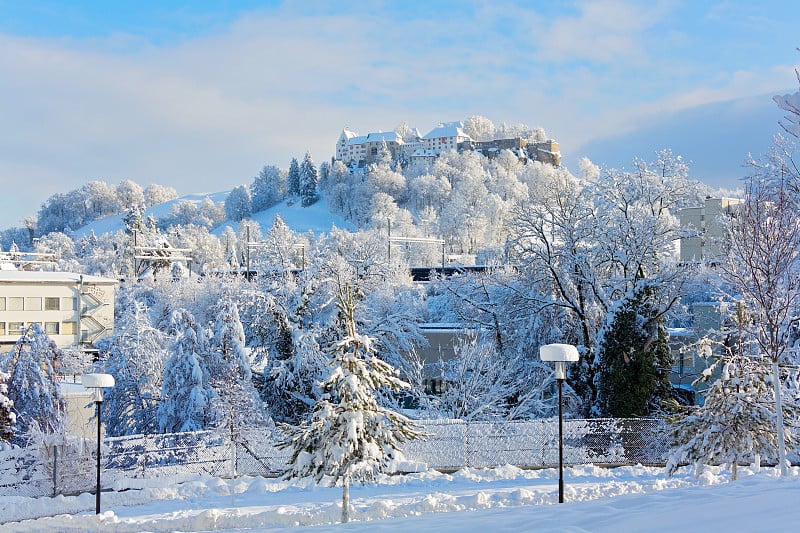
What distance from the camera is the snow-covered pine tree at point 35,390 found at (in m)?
20.9

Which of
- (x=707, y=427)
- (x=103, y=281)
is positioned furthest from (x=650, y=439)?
(x=103, y=281)

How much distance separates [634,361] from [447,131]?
15156cm

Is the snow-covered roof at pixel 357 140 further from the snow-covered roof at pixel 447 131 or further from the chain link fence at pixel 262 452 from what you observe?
the chain link fence at pixel 262 452

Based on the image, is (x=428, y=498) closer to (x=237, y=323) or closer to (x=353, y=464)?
(x=353, y=464)

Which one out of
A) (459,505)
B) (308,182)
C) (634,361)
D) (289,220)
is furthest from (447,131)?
(459,505)

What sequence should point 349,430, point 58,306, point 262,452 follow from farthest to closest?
point 58,306 → point 262,452 → point 349,430

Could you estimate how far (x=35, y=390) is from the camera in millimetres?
21344

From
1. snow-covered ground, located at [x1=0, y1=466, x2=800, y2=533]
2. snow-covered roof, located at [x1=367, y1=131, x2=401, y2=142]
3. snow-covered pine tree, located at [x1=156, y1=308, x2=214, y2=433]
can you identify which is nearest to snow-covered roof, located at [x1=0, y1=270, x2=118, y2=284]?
snow-covered pine tree, located at [x1=156, y1=308, x2=214, y2=433]

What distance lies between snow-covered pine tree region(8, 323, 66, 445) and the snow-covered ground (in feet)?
22.4

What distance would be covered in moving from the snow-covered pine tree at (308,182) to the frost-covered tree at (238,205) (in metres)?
10.0

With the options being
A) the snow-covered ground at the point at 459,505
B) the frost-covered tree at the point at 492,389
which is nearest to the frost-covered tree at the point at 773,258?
the snow-covered ground at the point at 459,505

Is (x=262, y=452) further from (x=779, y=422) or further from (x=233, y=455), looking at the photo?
(x=779, y=422)

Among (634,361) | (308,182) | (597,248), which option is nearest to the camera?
(634,361)

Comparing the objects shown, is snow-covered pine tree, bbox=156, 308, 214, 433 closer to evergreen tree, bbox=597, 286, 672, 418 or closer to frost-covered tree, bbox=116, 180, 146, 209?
evergreen tree, bbox=597, 286, 672, 418
